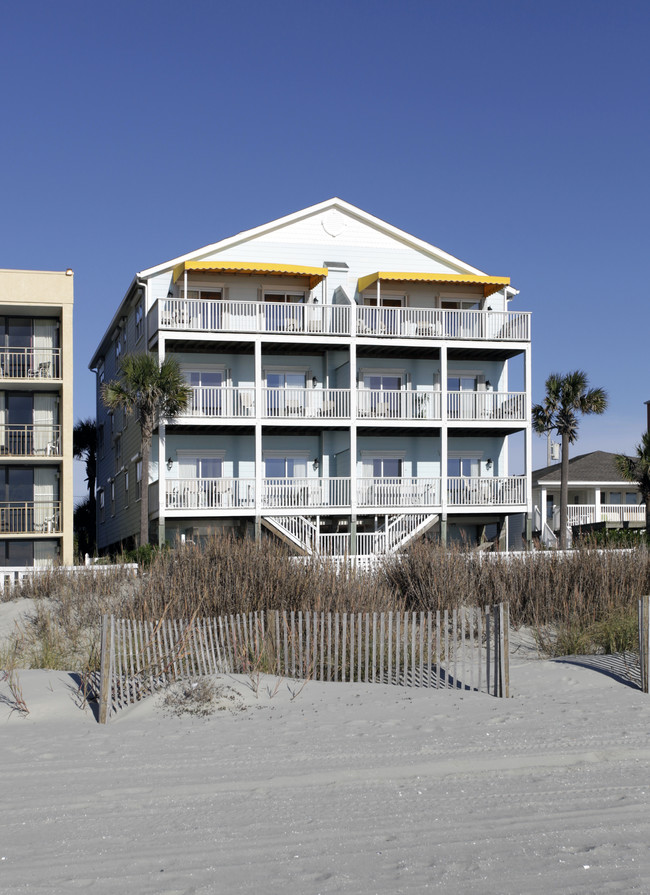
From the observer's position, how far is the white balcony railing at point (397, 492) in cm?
3241

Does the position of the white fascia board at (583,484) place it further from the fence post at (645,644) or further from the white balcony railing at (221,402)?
the fence post at (645,644)

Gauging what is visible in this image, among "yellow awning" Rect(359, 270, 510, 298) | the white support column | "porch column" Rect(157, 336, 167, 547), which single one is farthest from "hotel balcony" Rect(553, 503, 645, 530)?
"porch column" Rect(157, 336, 167, 547)

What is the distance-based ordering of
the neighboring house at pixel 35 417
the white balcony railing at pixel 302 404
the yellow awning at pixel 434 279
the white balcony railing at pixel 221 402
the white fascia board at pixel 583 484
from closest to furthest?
the neighboring house at pixel 35 417, the white balcony railing at pixel 221 402, the white balcony railing at pixel 302 404, the yellow awning at pixel 434 279, the white fascia board at pixel 583 484

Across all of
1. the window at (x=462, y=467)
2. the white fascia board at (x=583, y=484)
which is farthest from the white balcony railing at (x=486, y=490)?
the white fascia board at (x=583, y=484)

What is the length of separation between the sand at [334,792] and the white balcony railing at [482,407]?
69.2 ft

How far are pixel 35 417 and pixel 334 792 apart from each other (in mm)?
25868

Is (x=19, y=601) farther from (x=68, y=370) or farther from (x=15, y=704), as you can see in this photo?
(x=68, y=370)

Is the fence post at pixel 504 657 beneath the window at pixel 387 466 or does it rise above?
beneath

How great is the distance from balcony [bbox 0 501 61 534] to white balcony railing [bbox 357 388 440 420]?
416 inches

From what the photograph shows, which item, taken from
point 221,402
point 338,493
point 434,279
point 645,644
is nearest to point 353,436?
point 338,493

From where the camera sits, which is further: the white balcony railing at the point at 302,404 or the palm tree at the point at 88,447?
the palm tree at the point at 88,447

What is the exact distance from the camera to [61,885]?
21.3 ft

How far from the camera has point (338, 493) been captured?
106 feet

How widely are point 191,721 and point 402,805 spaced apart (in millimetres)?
3850
